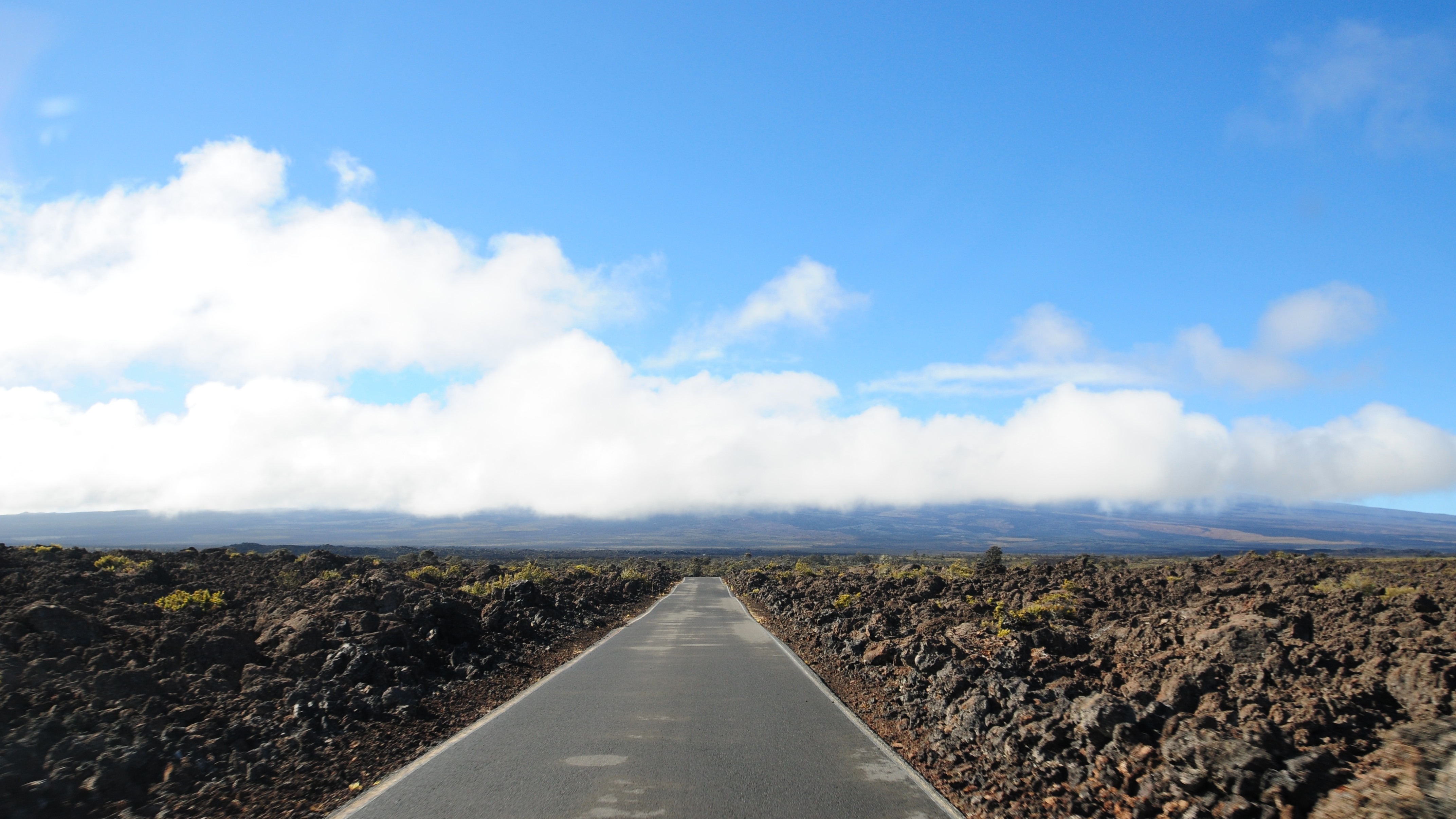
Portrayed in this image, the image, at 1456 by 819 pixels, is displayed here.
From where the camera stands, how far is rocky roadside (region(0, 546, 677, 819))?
6359 mm

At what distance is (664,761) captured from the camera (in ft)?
23.7

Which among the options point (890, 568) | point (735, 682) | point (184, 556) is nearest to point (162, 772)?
point (735, 682)

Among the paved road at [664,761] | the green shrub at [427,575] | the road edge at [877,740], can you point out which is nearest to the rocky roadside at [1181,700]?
the road edge at [877,740]

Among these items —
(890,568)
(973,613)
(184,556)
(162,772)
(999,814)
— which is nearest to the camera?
(999,814)

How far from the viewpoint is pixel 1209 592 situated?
17.2m

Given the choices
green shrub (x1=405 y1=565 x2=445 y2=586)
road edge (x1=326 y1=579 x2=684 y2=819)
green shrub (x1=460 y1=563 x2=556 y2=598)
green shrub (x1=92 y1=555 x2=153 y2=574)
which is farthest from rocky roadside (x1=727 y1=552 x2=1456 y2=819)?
green shrub (x1=92 y1=555 x2=153 y2=574)

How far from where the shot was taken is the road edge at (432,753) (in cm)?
605

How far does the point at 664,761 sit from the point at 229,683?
6400 millimetres

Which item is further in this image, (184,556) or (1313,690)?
(184,556)

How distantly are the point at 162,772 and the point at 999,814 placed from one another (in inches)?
294

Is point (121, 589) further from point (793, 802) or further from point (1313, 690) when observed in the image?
point (1313, 690)

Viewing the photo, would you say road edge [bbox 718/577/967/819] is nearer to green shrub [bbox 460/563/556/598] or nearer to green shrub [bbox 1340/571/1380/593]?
green shrub [bbox 1340/571/1380/593]

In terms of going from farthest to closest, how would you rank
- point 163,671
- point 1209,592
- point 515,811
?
point 1209,592
point 163,671
point 515,811

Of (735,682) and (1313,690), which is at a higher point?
(1313,690)
